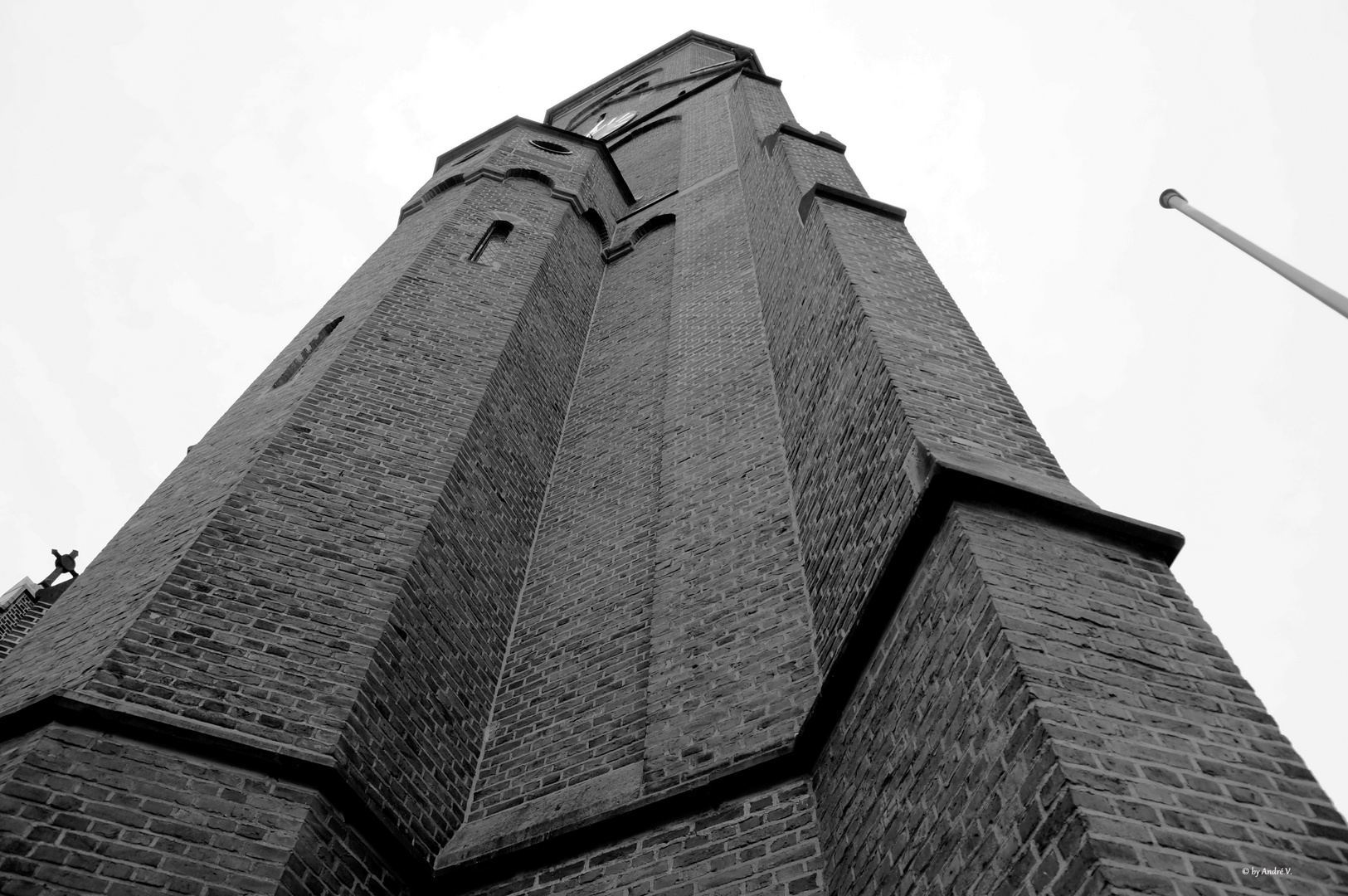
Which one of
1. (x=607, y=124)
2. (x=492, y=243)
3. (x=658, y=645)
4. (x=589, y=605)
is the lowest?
(x=658, y=645)

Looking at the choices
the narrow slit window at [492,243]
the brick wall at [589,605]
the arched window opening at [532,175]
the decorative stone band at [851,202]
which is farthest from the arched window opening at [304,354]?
the arched window opening at [532,175]

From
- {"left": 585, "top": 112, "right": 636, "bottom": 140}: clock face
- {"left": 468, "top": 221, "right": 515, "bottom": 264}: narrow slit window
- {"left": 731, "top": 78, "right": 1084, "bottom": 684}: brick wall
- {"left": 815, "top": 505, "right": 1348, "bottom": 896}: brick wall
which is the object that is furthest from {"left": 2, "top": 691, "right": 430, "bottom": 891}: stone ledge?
{"left": 585, "top": 112, "right": 636, "bottom": 140}: clock face

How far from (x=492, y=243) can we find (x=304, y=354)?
8.80ft

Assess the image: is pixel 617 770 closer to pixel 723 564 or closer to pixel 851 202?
pixel 723 564

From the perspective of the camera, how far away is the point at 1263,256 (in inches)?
241

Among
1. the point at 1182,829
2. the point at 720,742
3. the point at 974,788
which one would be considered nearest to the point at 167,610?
the point at 720,742

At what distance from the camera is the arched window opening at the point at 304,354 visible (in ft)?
29.6

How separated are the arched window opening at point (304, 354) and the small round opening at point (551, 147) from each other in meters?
6.57

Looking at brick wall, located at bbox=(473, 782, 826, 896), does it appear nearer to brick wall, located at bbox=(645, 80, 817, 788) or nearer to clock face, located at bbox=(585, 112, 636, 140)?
brick wall, located at bbox=(645, 80, 817, 788)

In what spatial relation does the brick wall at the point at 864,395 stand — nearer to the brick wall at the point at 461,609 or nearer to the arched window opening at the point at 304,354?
the brick wall at the point at 461,609

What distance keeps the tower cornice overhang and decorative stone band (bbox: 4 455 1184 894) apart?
12.3 m

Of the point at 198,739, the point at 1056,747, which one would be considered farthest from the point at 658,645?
the point at 1056,747

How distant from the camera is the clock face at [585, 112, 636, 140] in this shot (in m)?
23.6

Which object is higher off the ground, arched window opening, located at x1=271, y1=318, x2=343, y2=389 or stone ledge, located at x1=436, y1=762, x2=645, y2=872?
arched window opening, located at x1=271, y1=318, x2=343, y2=389
